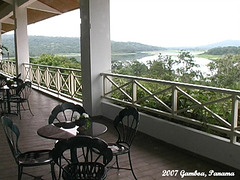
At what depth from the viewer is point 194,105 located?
421 centimetres

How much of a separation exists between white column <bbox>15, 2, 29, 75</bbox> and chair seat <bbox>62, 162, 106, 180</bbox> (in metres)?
9.90

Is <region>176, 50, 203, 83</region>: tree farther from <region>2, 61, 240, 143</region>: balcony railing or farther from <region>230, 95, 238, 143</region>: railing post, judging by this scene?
<region>230, 95, 238, 143</region>: railing post

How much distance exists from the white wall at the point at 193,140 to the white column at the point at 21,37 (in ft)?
26.2

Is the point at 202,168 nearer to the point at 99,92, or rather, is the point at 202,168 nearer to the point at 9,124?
the point at 9,124

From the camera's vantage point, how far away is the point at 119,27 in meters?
8.69

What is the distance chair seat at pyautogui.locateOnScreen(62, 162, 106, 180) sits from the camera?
2366 mm

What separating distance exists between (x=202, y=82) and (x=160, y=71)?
1.29 meters

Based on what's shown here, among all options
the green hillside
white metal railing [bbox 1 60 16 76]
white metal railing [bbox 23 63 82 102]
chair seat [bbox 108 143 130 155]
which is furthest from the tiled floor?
white metal railing [bbox 1 60 16 76]

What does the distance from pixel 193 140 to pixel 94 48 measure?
308cm

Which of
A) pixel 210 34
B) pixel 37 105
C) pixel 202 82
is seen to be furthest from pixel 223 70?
pixel 37 105

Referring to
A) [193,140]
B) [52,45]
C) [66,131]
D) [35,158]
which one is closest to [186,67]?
[193,140]

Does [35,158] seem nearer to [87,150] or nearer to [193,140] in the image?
[87,150]

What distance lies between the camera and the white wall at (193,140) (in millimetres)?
3569

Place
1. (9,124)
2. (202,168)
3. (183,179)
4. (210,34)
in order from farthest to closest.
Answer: (210,34) < (202,168) < (183,179) < (9,124)
